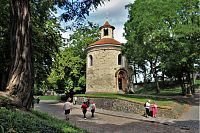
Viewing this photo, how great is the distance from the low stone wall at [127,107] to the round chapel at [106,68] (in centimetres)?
860

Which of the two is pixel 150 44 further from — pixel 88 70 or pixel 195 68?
pixel 88 70

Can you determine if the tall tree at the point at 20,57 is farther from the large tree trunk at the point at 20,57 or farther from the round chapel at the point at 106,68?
the round chapel at the point at 106,68

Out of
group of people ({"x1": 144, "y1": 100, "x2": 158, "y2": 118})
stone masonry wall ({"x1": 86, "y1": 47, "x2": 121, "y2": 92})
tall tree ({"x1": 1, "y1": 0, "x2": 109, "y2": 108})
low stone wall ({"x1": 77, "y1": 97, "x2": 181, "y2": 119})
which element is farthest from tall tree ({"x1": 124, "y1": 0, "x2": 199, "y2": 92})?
tall tree ({"x1": 1, "y1": 0, "x2": 109, "y2": 108})

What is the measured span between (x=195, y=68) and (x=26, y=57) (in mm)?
24712

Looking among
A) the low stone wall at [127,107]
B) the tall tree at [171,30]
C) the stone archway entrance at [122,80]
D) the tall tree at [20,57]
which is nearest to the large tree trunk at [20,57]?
the tall tree at [20,57]

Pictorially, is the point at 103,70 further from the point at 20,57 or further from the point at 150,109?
the point at 20,57

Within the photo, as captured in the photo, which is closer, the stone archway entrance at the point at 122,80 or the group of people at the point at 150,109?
the group of people at the point at 150,109

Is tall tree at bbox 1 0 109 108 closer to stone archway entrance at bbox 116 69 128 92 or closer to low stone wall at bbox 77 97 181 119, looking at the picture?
low stone wall at bbox 77 97 181 119

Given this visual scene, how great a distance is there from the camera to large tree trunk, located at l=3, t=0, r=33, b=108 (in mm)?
9039

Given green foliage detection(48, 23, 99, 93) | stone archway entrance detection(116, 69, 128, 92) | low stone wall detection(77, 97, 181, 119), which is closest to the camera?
low stone wall detection(77, 97, 181, 119)

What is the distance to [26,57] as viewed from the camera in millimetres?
9211

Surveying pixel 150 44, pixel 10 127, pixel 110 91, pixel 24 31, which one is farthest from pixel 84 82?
pixel 10 127

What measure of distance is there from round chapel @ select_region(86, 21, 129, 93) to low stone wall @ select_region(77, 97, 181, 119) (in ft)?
28.2

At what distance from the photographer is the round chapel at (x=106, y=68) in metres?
41.9
